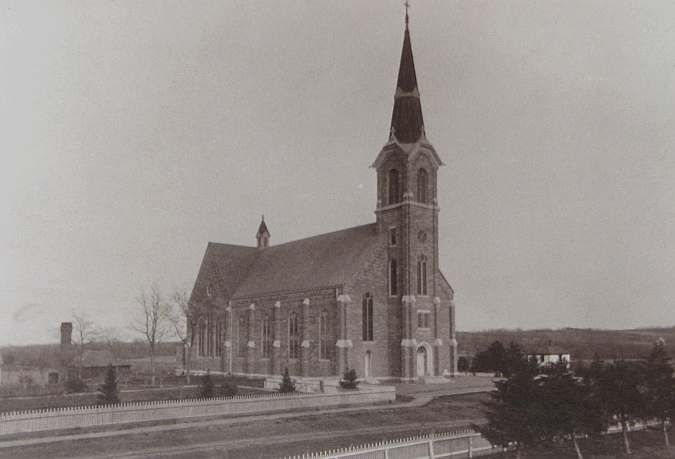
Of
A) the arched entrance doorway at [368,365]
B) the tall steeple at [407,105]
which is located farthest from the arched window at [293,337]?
the tall steeple at [407,105]

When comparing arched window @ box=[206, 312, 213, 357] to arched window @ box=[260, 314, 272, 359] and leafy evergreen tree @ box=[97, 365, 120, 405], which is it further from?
leafy evergreen tree @ box=[97, 365, 120, 405]

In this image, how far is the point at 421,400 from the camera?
34.9m

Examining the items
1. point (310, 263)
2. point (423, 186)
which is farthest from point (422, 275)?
point (310, 263)

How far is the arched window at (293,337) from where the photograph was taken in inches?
1937

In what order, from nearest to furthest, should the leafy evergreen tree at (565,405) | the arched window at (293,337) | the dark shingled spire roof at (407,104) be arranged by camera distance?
the leafy evergreen tree at (565,405) → the dark shingled spire roof at (407,104) → the arched window at (293,337)

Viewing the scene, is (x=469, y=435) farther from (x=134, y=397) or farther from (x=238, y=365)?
(x=238, y=365)

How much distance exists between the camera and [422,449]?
18.6 metres

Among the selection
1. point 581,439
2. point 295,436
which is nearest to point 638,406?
point 581,439

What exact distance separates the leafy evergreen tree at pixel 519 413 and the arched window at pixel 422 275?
96.1 feet

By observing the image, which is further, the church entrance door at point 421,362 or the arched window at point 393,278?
the arched window at point 393,278

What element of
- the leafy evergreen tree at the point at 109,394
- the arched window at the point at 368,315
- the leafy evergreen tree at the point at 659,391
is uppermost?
the arched window at the point at 368,315

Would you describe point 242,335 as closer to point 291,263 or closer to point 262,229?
point 291,263

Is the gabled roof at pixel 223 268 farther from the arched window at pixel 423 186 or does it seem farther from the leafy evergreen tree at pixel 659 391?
the leafy evergreen tree at pixel 659 391

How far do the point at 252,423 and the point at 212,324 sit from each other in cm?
3642
